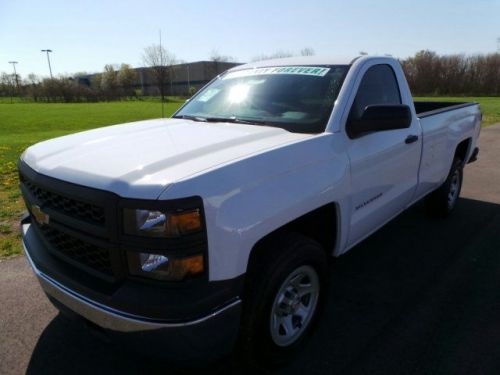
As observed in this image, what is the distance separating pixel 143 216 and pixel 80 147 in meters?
1.03

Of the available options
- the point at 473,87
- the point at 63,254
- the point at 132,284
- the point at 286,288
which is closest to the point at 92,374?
the point at 63,254

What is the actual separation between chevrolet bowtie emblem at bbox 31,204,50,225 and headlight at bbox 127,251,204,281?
0.73 m

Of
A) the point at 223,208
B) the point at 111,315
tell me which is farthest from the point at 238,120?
the point at 111,315

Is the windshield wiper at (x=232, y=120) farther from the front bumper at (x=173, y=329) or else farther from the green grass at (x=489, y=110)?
the green grass at (x=489, y=110)

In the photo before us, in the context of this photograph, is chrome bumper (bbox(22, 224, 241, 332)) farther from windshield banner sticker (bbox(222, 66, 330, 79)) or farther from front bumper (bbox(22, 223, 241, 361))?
→ windshield banner sticker (bbox(222, 66, 330, 79))

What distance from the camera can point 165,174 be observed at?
6.52ft

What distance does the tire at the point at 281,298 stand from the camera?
2.25 metres

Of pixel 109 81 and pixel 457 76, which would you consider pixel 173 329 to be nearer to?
pixel 457 76

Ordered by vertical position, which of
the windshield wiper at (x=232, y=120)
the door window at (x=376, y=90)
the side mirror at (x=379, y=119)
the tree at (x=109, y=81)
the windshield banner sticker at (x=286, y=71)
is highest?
the windshield banner sticker at (x=286, y=71)

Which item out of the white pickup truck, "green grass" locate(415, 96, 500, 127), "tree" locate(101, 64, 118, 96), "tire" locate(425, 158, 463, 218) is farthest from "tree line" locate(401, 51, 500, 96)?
the white pickup truck

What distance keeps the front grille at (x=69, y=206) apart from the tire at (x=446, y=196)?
430cm

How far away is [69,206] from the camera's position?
86.4 inches

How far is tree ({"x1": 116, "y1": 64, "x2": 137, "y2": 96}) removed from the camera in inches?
3398

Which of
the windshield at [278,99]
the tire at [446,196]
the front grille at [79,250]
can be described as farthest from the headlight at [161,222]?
the tire at [446,196]
